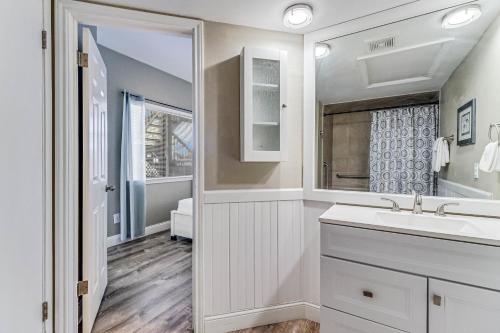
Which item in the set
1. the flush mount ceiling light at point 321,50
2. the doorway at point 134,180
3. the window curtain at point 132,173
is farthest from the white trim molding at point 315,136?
the window curtain at point 132,173

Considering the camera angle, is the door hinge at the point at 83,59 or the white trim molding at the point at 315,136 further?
the door hinge at the point at 83,59

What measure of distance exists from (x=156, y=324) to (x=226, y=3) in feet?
7.16

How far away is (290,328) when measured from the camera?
1.88 metres

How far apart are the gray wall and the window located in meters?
0.19

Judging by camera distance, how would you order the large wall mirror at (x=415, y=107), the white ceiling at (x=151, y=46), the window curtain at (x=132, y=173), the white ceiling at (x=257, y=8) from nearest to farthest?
the large wall mirror at (x=415, y=107) → the white ceiling at (x=257, y=8) → the white ceiling at (x=151, y=46) → the window curtain at (x=132, y=173)

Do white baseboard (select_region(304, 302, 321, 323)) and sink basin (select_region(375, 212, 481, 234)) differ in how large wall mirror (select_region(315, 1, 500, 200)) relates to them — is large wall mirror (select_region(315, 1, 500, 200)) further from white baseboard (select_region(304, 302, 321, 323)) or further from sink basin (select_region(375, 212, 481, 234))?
white baseboard (select_region(304, 302, 321, 323))

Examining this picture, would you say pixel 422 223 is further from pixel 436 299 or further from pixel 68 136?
pixel 68 136

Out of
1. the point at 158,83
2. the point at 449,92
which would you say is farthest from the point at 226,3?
the point at 158,83

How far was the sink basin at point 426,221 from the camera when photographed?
137cm

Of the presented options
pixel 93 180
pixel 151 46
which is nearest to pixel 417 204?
pixel 93 180

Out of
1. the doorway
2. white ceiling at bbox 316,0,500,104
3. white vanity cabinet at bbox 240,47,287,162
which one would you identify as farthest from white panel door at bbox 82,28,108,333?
white ceiling at bbox 316,0,500,104

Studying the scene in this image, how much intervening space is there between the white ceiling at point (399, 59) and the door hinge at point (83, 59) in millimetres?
1546

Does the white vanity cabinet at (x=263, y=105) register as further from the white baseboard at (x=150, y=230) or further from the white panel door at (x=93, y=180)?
the white baseboard at (x=150, y=230)

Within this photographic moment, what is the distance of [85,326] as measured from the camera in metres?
1.71
